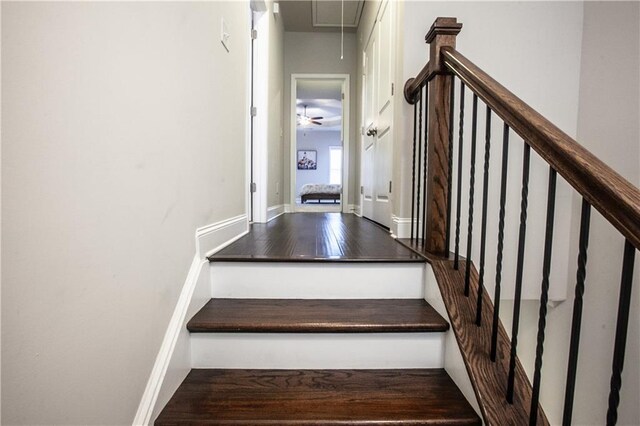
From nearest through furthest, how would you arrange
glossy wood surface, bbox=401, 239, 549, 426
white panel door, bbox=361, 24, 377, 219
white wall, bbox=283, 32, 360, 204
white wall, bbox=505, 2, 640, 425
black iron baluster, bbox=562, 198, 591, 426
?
black iron baluster, bbox=562, 198, 591, 426, glossy wood surface, bbox=401, 239, 549, 426, white wall, bbox=505, 2, 640, 425, white panel door, bbox=361, 24, 377, 219, white wall, bbox=283, 32, 360, 204

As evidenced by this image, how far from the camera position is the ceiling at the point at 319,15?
4.20 m

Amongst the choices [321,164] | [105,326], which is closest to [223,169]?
[105,326]

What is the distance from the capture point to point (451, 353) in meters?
1.14

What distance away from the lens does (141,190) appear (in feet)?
2.94

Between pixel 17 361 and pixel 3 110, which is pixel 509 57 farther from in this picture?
pixel 17 361

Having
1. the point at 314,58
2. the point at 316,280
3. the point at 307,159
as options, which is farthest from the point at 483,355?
the point at 307,159

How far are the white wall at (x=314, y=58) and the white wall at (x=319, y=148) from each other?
22.1ft

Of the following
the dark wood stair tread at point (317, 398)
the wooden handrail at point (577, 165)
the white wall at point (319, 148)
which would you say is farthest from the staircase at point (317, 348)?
the white wall at point (319, 148)

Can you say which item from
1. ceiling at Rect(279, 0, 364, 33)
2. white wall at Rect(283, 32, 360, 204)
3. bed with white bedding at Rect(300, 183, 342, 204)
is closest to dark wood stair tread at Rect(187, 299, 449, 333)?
white wall at Rect(283, 32, 360, 204)

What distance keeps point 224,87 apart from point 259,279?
1.02 metres

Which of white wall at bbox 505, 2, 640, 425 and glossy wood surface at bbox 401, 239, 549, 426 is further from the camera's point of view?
white wall at bbox 505, 2, 640, 425

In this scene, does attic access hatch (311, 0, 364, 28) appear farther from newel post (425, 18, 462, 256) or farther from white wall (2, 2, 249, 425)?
white wall (2, 2, 249, 425)

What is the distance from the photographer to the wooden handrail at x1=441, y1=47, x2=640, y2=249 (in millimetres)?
559

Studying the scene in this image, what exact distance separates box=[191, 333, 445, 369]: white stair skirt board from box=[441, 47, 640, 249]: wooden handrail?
0.73m
